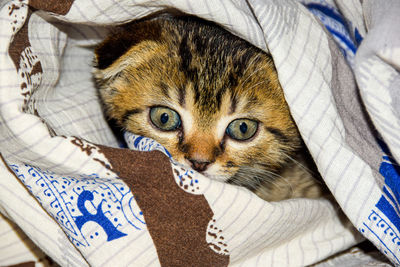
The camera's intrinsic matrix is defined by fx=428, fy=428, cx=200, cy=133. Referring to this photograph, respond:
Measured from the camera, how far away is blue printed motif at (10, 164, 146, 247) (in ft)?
3.27

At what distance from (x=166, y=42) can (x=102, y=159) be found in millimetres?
413

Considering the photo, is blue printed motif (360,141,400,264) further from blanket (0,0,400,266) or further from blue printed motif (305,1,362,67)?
blue printed motif (305,1,362,67)

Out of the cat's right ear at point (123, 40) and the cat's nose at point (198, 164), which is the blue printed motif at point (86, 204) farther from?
the cat's right ear at point (123, 40)

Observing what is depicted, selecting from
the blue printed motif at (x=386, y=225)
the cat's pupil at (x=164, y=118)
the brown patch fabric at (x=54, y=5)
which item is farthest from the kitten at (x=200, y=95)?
the blue printed motif at (x=386, y=225)

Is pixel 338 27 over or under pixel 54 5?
over

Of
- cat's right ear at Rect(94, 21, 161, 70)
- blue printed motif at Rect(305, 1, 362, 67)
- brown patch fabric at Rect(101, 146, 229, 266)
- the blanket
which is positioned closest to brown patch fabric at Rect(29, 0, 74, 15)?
the blanket

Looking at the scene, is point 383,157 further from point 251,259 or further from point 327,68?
point 251,259

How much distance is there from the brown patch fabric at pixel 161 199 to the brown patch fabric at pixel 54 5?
1.20 ft

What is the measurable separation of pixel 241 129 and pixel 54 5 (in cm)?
61

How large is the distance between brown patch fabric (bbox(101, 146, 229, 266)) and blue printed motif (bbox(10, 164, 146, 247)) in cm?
3

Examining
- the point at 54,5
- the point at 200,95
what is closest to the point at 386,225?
the point at 200,95

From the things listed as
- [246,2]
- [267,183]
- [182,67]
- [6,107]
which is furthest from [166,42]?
[267,183]

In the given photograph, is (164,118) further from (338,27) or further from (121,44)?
(338,27)

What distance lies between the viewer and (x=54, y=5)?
A: 1.05 metres
